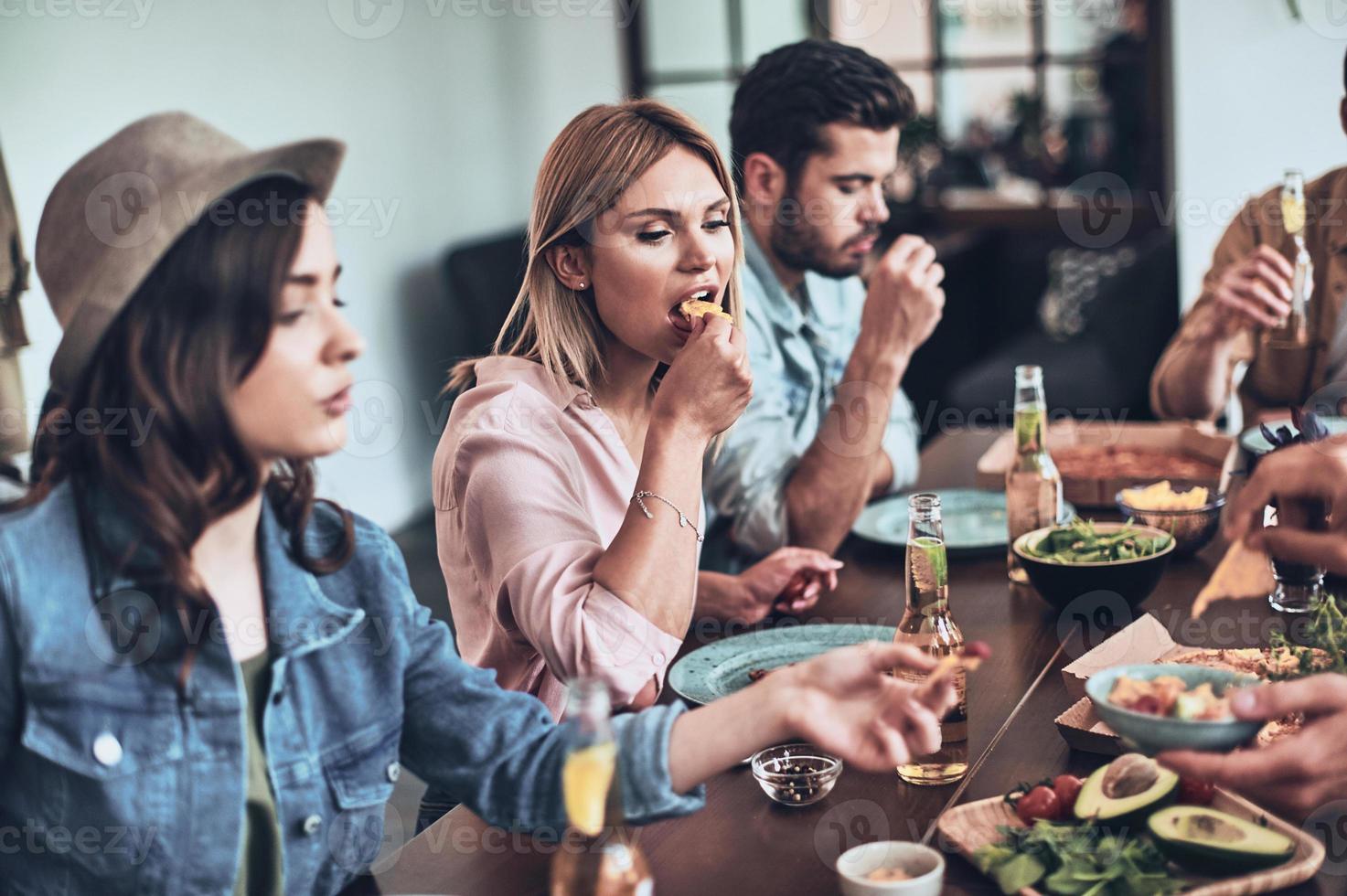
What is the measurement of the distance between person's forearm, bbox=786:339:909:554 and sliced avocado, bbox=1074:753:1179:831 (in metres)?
0.93

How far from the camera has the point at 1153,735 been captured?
1.05 metres

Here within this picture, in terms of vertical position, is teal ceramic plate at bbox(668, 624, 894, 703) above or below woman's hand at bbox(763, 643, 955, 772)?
below

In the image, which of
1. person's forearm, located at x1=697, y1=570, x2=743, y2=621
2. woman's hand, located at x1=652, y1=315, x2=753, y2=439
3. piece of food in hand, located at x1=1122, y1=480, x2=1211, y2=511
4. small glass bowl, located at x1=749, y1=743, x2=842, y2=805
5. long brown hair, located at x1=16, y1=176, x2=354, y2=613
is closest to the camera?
long brown hair, located at x1=16, y1=176, x2=354, y2=613

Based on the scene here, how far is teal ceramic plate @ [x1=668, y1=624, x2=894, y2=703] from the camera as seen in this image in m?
1.50

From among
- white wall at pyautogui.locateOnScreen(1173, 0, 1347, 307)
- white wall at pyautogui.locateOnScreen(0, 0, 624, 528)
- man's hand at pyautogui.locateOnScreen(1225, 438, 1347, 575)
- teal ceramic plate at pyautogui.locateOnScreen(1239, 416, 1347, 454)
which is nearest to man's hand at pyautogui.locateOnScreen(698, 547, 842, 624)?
man's hand at pyautogui.locateOnScreen(1225, 438, 1347, 575)

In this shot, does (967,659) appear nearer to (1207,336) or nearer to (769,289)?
(769,289)

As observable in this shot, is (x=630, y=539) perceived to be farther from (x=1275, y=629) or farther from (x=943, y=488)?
(x=943, y=488)

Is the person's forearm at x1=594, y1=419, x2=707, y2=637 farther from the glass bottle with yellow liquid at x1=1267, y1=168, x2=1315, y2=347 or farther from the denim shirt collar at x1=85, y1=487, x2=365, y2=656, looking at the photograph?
the glass bottle with yellow liquid at x1=1267, y1=168, x2=1315, y2=347

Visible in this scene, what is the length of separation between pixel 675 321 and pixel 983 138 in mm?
4434

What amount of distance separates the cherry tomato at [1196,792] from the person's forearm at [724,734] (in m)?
0.32

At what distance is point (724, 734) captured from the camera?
1.14m

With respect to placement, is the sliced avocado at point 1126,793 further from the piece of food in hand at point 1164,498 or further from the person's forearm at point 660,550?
the piece of food in hand at point 1164,498

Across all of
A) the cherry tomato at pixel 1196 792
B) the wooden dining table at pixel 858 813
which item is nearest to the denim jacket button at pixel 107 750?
the wooden dining table at pixel 858 813

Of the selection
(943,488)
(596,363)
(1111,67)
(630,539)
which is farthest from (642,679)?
(1111,67)
